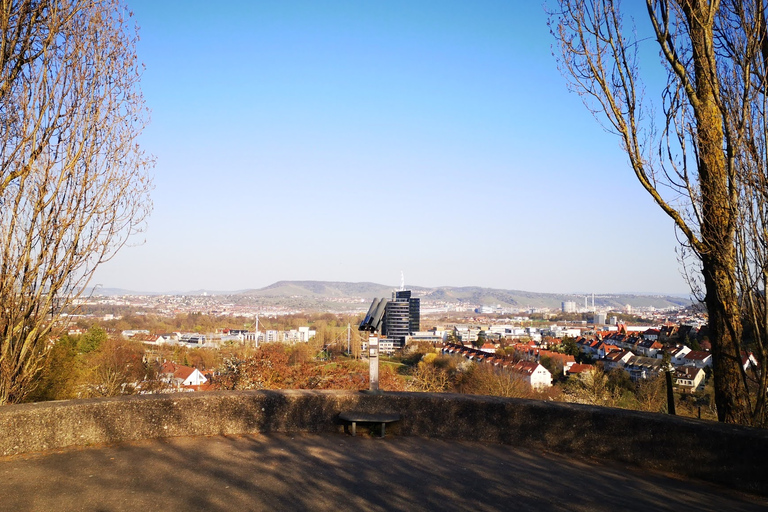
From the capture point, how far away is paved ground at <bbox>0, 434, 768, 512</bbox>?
5.36 meters

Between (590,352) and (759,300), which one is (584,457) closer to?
(759,300)

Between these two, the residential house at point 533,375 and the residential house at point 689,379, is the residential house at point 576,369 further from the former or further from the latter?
the residential house at point 689,379

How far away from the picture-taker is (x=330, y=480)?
603cm

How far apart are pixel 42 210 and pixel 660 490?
8.42 meters

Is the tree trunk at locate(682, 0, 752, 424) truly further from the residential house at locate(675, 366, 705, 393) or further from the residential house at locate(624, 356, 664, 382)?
the residential house at locate(624, 356, 664, 382)

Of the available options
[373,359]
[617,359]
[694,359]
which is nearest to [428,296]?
[617,359]

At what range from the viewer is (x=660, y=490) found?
19.3 ft

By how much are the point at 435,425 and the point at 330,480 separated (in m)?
2.46

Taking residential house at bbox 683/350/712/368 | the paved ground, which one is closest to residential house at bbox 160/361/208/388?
the paved ground

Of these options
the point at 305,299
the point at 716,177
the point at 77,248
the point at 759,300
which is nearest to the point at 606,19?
the point at 716,177

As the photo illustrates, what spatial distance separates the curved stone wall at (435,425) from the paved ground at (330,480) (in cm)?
25

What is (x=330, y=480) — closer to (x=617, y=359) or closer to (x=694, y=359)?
(x=694, y=359)

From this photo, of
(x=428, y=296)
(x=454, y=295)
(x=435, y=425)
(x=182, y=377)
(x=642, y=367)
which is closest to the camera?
(x=435, y=425)

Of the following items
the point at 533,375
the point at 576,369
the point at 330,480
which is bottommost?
the point at 576,369
